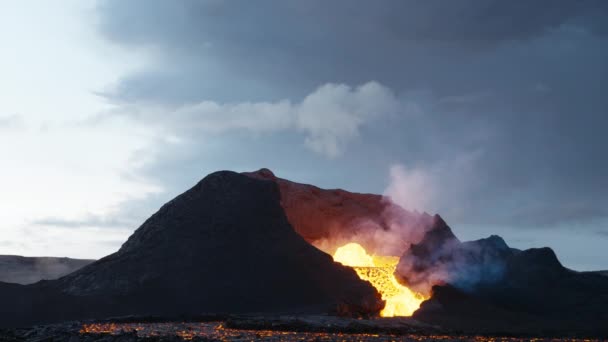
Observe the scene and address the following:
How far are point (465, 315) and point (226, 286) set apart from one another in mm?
18247

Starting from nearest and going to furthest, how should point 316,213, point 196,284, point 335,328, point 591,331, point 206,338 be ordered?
point 206,338 < point 335,328 < point 591,331 < point 196,284 < point 316,213

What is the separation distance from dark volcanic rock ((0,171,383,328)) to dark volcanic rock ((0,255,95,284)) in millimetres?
34136

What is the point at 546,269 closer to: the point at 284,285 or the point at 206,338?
the point at 284,285

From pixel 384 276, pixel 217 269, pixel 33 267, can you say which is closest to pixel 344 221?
pixel 384 276

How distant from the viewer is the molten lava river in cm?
5981

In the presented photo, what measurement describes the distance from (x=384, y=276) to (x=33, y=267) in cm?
5500

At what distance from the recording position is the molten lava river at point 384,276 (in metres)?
59.8

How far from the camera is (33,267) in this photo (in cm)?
9969

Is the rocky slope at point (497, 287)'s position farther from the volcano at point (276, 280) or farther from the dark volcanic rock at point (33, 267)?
the dark volcanic rock at point (33, 267)

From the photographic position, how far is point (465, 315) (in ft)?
182

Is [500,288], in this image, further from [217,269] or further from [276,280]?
[217,269]

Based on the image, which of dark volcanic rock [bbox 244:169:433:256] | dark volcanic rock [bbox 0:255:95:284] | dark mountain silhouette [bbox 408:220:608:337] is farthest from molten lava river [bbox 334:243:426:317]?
dark volcanic rock [bbox 0:255:95:284]

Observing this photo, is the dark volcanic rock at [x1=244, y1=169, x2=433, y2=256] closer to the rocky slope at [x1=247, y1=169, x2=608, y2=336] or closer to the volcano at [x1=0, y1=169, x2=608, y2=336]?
the volcano at [x1=0, y1=169, x2=608, y2=336]

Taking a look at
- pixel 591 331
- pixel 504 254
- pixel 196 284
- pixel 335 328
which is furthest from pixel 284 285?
pixel 591 331
